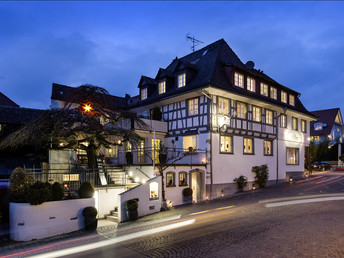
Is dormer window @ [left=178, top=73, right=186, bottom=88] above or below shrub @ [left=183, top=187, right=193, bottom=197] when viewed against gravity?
above

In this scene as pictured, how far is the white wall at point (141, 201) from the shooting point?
1370 centimetres

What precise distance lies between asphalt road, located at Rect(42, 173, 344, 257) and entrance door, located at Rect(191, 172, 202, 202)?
4508mm

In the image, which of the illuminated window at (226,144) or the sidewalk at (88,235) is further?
the illuminated window at (226,144)

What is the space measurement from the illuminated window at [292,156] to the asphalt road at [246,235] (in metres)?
12.7

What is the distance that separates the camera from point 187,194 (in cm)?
1802

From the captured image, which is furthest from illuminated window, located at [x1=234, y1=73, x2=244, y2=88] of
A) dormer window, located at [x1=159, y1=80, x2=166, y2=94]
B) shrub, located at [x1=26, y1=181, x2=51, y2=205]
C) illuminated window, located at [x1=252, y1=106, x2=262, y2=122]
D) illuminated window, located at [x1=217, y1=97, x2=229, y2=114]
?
shrub, located at [x1=26, y1=181, x2=51, y2=205]

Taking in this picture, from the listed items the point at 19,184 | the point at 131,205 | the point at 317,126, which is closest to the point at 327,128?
the point at 317,126

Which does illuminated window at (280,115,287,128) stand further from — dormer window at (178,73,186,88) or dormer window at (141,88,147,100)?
dormer window at (141,88,147,100)

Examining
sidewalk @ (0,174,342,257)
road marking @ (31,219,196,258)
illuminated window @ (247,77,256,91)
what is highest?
illuminated window @ (247,77,256,91)

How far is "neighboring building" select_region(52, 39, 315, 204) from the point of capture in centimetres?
1938

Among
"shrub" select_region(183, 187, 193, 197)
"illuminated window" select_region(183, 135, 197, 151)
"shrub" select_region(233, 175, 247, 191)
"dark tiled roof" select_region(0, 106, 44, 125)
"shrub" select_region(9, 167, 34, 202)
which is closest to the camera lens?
"shrub" select_region(9, 167, 34, 202)

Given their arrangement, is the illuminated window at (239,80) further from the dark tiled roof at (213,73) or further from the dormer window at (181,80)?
the dormer window at (181,80)

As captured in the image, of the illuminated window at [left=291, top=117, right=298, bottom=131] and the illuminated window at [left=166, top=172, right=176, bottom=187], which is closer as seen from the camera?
the illuminated window at [left=166, top=172, right=176, bottom=187]

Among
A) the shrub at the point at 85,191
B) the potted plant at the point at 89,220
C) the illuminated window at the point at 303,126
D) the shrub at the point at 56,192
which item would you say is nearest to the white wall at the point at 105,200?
the shrub at the point at 85,191
